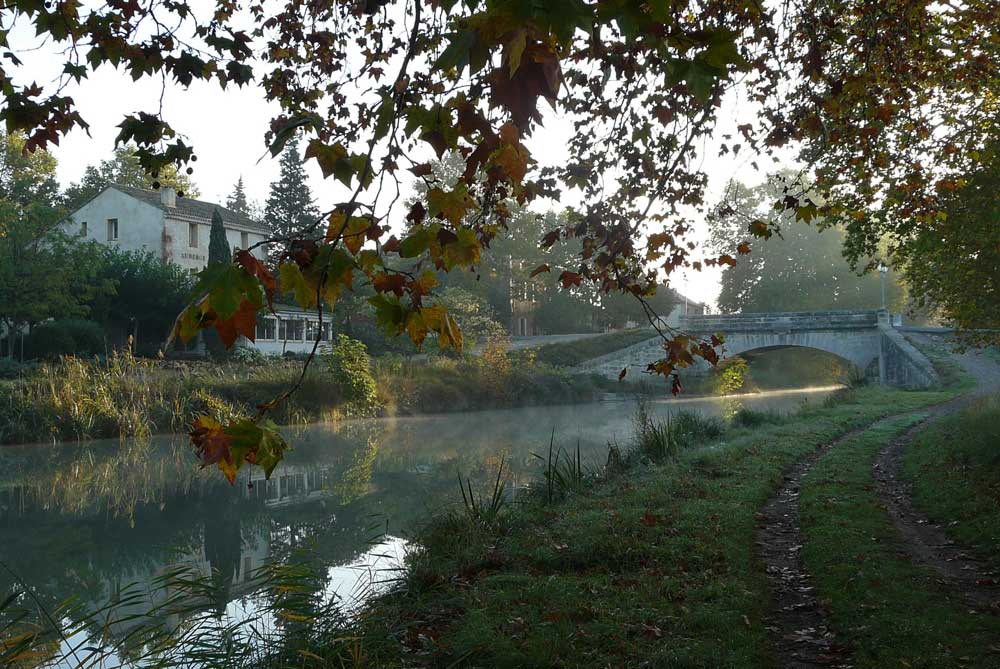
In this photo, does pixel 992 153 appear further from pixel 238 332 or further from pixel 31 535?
pixel 31 535

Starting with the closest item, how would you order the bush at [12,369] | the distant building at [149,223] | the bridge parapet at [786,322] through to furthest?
1. the bush at [12,369]
2. the bridge parapet at [786,322]
3. the distant building at [149,223]

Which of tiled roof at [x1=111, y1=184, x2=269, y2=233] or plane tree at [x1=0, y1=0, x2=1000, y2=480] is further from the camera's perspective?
tiled roof at [x1=111, y1=184, x2=269, y2=233]

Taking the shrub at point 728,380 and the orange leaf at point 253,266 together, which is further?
the shrub at point 728,380

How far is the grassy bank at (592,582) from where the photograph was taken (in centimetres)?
462

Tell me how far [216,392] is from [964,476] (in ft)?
52.8

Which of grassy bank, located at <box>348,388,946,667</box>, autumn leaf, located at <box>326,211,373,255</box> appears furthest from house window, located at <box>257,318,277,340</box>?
autumn leaf, located at <box>326,211,373,255</box>

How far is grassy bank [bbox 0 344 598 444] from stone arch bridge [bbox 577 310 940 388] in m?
9.61

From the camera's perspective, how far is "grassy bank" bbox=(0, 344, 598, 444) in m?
16.3

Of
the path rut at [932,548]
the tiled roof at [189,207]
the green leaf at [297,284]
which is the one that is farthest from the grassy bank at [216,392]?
the tiled roof at [189,207]

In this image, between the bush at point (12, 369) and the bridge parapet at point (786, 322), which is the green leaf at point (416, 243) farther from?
the bridge parapet at point (786, 322)

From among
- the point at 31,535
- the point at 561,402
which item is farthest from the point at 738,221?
the point at 31,535

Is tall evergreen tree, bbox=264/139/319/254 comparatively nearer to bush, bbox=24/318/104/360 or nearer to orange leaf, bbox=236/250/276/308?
bush, bbox=24/318/104/360

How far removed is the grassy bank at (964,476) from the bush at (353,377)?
46.5ft

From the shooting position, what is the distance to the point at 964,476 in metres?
9.06
